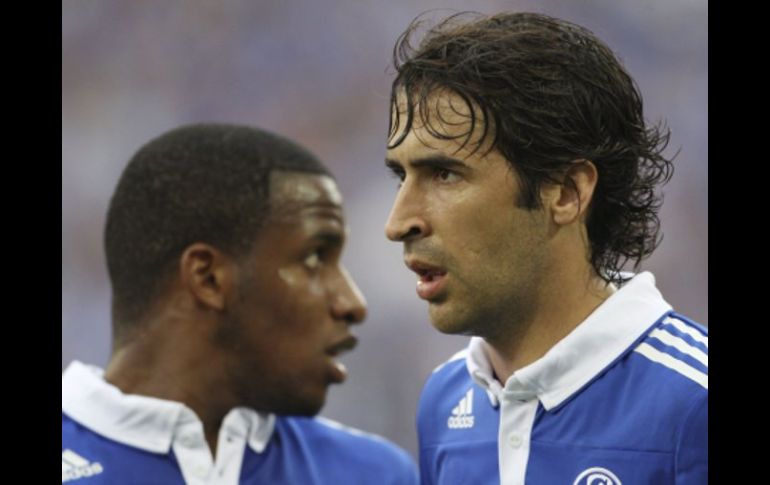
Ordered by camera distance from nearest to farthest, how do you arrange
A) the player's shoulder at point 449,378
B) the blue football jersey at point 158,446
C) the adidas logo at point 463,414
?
the adidas logo at point 463,414 < the player's shoulder at point 449,378 < the blue football jersey at point 158,446

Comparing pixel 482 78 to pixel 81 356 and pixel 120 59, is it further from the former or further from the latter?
pixel 120 59

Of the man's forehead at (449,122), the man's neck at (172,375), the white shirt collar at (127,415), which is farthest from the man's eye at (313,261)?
the man's forehead at (449,122)

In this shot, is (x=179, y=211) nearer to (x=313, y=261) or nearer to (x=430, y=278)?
(x=313, y=261)

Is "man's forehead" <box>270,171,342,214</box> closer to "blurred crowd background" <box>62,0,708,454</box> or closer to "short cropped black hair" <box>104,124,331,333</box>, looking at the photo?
"short cropped black hair" <box>104,124,331,333</box>

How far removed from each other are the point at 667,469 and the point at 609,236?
67 centimetres

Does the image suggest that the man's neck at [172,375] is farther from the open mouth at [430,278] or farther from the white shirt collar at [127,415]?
the open mouth at [430,278]

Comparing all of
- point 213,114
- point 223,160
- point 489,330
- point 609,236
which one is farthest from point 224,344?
point 213,114

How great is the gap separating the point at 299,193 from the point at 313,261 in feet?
0.66

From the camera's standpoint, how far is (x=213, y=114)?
21.8ft

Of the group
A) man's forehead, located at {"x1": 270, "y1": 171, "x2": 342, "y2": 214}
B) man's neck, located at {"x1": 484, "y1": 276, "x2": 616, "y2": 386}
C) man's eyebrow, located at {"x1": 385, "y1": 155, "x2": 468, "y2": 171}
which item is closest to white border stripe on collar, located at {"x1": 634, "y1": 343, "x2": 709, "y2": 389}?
man's neck, located at {"x1": 484, "y1": 276, "x2": 616, "y2": 386}

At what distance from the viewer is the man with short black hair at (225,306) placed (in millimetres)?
3043

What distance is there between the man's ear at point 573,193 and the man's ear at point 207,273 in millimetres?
1067

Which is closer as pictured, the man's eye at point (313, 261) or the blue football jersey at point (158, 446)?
the blue football jersey at point (158, 446)

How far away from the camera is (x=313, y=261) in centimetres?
310
